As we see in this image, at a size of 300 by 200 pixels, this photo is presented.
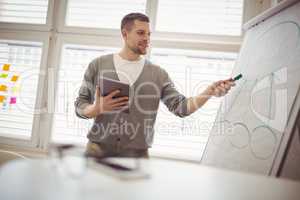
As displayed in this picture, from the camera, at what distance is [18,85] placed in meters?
2.32

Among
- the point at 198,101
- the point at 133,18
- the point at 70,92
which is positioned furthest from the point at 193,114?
the point at 70,92

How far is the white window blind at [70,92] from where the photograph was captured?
220cm

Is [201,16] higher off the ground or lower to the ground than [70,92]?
higher

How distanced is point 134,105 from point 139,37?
17.0 inches

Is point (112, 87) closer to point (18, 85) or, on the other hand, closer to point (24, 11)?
point (18, 85)

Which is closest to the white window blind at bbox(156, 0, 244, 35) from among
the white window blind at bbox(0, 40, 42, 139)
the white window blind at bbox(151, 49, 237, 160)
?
the white window blind at bbox(151, 49, 237, 160)

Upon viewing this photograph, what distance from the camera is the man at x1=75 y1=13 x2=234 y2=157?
1609 mm

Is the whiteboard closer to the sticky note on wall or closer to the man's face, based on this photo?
the man's face

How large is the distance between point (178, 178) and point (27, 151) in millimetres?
1795

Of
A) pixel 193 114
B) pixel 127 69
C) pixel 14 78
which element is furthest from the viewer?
pixel 14 78

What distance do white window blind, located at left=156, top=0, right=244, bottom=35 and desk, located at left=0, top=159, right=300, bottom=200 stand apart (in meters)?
1.54

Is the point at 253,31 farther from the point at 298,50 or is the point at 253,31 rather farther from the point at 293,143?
the point at 293,143

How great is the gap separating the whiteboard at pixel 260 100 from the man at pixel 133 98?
0.15m

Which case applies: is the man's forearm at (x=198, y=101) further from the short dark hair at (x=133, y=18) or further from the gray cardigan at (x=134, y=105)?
the short dark hair at (x=133, y=18)
